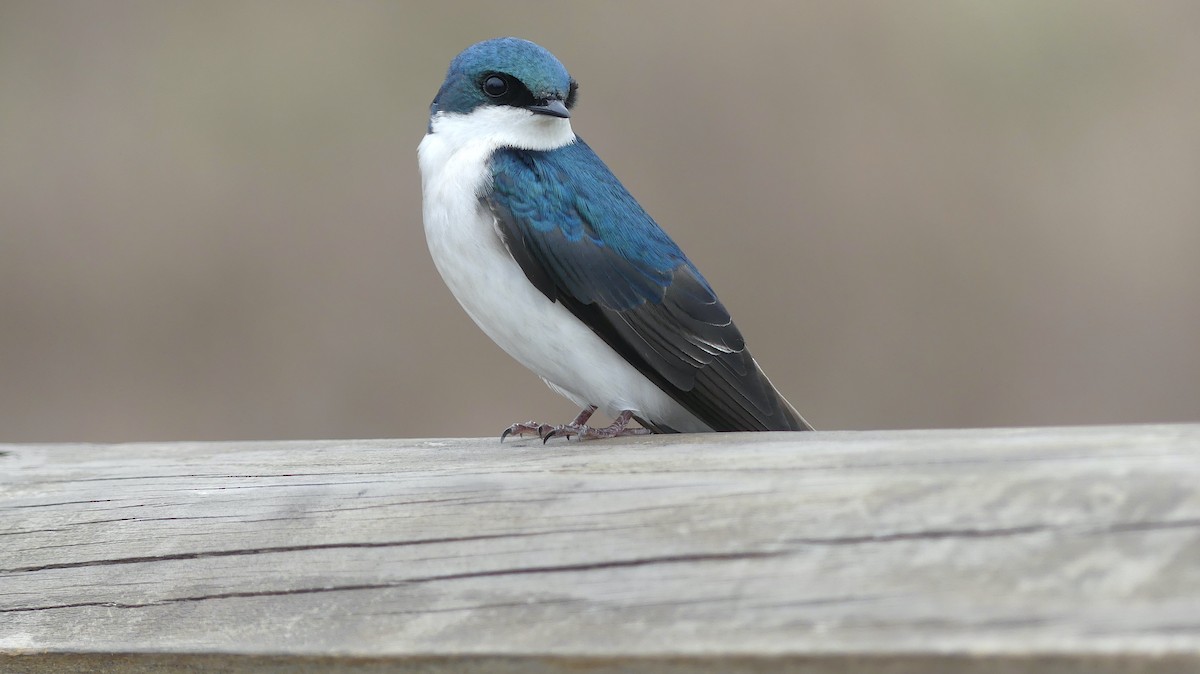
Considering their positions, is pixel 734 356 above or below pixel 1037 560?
below

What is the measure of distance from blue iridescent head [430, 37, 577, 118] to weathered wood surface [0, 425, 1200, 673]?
2.34 ft

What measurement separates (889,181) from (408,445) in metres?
2.76

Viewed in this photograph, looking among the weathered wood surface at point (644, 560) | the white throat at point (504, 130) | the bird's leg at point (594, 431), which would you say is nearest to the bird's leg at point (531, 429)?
the bird's leg at point (594, 431)

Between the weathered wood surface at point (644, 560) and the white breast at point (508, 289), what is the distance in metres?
0.39

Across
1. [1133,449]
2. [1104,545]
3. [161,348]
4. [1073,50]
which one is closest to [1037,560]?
[1104,545]

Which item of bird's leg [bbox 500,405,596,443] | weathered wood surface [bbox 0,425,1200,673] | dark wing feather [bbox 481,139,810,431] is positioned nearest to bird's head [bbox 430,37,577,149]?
dark wing feather [bbox 481,139,810,431]

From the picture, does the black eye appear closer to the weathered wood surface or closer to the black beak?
the black beak

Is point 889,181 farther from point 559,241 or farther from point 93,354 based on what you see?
point 93,354

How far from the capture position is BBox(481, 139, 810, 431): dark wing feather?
2.11m

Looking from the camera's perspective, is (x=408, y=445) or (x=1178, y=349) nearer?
(x=408, y=445)

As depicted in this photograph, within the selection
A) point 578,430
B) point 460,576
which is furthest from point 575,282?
point 460,576

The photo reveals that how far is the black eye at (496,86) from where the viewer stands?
2.28 metres

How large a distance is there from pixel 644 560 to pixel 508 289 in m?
→ 0.92

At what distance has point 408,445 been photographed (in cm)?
191
